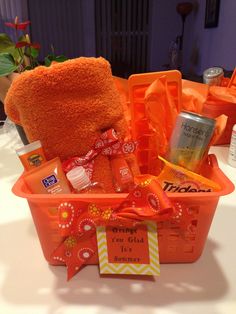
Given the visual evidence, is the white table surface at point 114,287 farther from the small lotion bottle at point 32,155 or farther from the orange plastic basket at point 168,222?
the small lotion bottle at point 32,155

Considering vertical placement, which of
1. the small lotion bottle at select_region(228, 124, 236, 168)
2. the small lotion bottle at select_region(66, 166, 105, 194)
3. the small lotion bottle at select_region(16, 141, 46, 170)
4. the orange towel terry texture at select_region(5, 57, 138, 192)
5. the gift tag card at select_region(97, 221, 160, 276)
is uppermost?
the orange towel terry texture at select_region(5, 57, 138, 192)

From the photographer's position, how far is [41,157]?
39 centimetres

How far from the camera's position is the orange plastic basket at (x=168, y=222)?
0.33 m

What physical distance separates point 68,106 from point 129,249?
0.66 feet

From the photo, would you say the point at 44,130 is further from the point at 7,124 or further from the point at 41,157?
the point at 7,124

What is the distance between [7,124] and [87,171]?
71cm

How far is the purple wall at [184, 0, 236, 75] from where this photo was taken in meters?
1.66

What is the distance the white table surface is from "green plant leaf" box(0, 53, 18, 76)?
31 cm

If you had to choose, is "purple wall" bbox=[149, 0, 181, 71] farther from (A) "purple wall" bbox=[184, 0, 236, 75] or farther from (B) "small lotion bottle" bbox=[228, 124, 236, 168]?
(B) "small lotion bottle" bbox=[228, 124, 236, 168]

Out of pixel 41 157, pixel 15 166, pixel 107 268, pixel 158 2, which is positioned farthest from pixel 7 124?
pixel 158 2

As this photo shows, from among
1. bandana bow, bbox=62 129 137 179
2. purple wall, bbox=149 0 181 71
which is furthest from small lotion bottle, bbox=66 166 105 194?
purple wall, bbox=149 0 181 71

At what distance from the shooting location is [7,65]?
0.56 metres

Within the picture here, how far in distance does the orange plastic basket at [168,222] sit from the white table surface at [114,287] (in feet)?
0.08

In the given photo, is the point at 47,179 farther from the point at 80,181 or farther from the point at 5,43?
the point at 5,43
